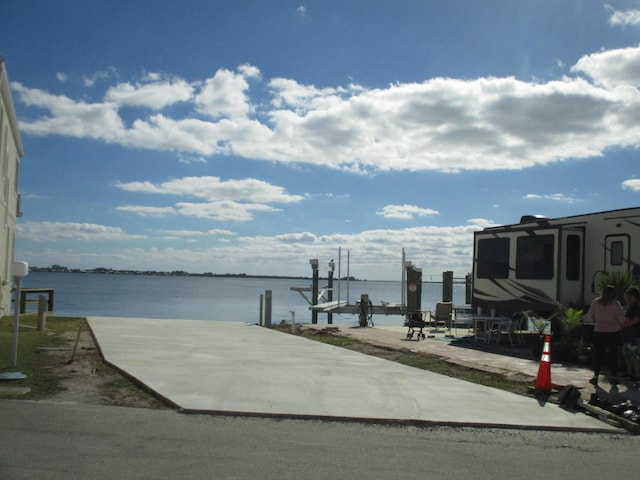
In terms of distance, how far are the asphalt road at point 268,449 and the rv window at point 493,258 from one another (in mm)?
9822

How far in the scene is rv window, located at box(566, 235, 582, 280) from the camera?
46.8 feet

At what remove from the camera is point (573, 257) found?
47.0 ft

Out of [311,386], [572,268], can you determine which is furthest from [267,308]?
[311,386]

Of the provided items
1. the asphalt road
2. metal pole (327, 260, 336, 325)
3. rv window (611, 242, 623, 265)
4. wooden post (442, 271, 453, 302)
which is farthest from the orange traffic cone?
metal pole (327, 260, 336, 325)

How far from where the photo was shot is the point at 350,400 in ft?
25.9

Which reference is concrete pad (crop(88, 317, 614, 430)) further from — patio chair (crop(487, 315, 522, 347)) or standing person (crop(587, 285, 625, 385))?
patio chair (crop(487, 315, 522, 347))

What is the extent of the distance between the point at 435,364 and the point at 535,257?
5050 millimetres

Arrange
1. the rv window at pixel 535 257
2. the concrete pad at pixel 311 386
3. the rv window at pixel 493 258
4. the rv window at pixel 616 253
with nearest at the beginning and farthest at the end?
the concrete pad at pixel 311 386
the rv window at pixel 616 253
the rv window at pixel 535 257
the rv window at pixel 493 258

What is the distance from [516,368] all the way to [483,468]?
6.19 m

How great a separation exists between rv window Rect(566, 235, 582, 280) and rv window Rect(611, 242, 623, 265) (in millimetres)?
924

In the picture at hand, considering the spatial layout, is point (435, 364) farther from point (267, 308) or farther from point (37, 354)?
point (267, 308)

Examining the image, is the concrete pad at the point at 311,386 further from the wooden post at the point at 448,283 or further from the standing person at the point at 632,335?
the wooden post at the point at 448,283

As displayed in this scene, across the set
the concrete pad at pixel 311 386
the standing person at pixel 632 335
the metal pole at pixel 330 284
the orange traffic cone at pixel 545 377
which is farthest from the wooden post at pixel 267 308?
the orange traffic cone at pixel 545 377

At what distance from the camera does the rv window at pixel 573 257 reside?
14273 millimetres
